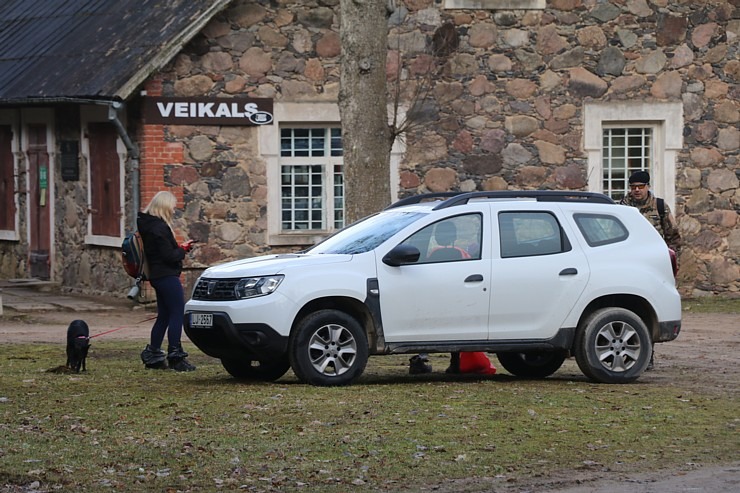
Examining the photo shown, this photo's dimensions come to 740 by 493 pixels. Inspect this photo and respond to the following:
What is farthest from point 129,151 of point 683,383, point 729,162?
point 683,383

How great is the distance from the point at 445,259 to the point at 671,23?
35.2 feet

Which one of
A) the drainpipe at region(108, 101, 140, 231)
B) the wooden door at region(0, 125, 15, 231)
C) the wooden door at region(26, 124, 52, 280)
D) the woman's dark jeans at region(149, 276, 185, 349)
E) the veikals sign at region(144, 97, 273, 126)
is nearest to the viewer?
the woman's dark jeans at region(149, 276, 185, 349)

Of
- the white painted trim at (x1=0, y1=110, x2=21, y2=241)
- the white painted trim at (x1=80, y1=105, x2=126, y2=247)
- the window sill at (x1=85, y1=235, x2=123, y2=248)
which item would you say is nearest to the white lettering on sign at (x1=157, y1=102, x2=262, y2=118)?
the white painted trim at (x1=80, y1=105, x2=126, y2=247)

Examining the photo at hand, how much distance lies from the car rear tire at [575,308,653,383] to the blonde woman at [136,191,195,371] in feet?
11.6

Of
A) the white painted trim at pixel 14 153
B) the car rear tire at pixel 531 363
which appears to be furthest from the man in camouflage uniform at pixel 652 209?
the white painted trim at pixel 14 153

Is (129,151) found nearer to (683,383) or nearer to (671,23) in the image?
(671,23)

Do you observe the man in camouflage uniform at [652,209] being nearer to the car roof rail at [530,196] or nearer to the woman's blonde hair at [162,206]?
the car roof rail at [530,196]

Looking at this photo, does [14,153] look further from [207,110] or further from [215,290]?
[215,290]

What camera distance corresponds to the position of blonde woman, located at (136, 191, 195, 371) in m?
13.2

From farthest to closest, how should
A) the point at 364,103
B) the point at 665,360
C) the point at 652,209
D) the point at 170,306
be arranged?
the point at 364,103
the point at 665,360
the point at 652,209
the point at 170,306

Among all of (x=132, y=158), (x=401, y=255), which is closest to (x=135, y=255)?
(x=401, y=255)

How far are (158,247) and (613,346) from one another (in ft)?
13.1

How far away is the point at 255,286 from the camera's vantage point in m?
11.9

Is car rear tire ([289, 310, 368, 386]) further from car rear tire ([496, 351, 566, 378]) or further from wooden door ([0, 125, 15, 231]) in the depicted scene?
wooden door ([0, 125, 15, 231])
